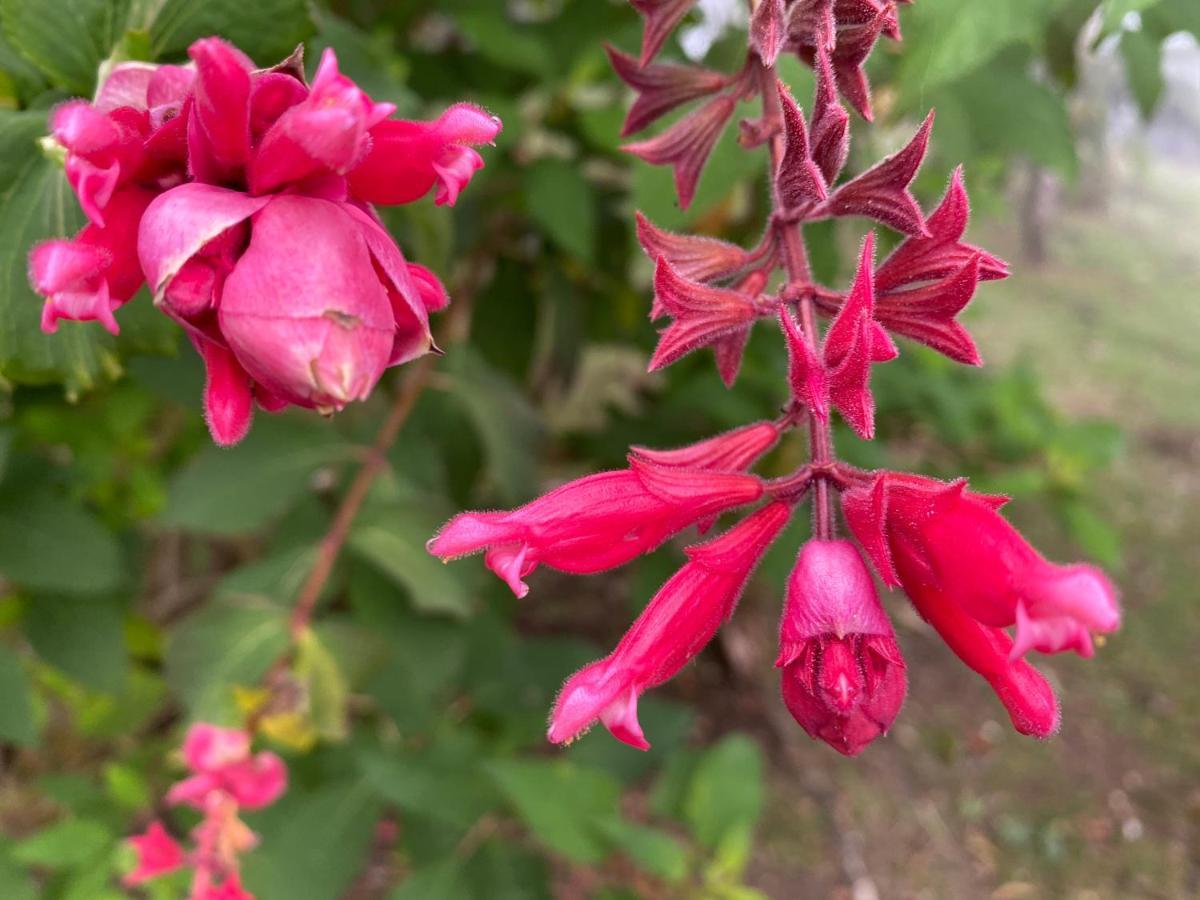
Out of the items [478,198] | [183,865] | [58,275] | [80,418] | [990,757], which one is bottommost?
[990,757]

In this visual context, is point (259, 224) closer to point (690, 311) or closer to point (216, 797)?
point (690, 311)

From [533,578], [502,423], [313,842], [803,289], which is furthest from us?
[533,578]

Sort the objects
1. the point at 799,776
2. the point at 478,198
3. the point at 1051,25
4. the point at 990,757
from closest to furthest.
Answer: the point at 1051,25
the point at 478,198
the point at 799,776
the point at 990,757

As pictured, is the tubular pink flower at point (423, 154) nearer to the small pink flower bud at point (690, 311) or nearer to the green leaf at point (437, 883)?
the small pink flower bud at point (690, 311)

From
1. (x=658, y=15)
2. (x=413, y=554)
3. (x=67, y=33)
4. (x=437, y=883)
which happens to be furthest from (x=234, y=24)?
(x=437, y=883)

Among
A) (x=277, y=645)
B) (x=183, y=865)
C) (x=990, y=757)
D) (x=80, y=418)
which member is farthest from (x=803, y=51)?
(x=990, y=757)

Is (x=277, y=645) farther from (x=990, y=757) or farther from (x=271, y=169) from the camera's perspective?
(x=990, y=757)

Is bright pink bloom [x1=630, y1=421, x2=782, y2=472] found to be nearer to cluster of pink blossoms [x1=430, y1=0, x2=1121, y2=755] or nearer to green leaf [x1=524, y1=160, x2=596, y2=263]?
cluster of pink blossoms [x1=430, y1=0, x2=1121, y2=755]
